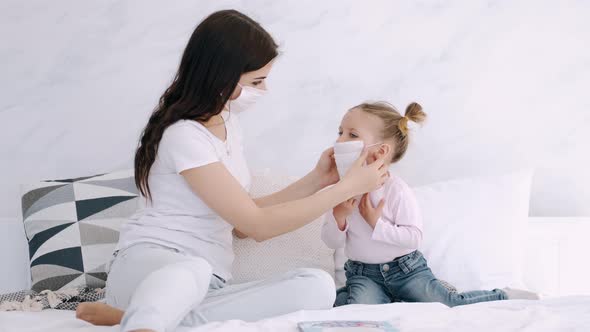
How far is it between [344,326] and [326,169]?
73cm

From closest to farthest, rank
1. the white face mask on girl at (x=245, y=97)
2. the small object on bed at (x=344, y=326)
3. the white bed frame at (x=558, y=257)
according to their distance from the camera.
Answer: the small object on bed at (x=344, y=326) < the white face mask on girl at (x=245, y=97) < the white bed frame at (x=558, y=257)

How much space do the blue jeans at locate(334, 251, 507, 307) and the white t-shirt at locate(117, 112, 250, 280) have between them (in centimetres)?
37

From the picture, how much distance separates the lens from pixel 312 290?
1.57 m

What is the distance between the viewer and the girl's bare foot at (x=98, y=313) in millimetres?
1494

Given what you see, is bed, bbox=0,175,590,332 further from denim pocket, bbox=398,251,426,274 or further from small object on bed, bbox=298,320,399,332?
denim pocket, bbox=398,251,426,274

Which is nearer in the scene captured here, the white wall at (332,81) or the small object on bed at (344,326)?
the small object on bed at (344,326)

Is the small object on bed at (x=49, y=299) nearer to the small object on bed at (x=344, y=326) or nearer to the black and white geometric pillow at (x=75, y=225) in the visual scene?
the black and white geometric pillow at (x=75, y=225)

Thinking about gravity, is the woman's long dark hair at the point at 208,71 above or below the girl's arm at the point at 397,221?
above

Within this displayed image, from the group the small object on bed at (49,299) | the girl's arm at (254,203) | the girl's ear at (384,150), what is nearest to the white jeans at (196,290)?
the girl's arm at (254,203)

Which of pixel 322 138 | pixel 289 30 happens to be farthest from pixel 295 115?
pixel 289 30

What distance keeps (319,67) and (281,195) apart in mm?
641

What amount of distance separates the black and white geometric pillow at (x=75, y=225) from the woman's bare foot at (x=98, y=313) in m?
0.54

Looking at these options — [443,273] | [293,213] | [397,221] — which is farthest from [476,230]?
[293,213]

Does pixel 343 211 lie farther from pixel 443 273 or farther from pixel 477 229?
pixel 477 229
